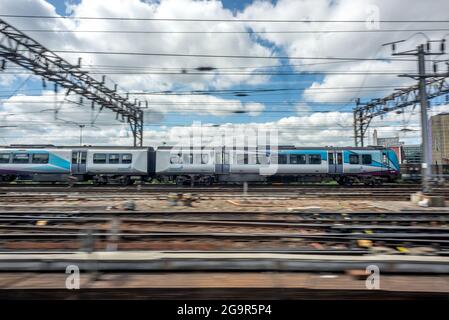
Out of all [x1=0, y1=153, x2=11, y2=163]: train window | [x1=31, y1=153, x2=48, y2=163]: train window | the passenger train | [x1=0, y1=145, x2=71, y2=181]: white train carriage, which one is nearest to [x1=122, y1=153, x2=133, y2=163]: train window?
the passenger train

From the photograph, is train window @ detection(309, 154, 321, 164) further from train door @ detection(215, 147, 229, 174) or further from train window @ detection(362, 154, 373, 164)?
train door @ detection(215, 147, 229, 174)

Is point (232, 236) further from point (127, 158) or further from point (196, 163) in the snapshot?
point (127, 158)

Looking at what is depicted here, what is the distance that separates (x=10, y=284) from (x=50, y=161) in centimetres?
2163

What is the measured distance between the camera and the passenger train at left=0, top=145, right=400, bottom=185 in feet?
71.6

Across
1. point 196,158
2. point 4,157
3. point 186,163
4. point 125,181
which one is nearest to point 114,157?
point 125,181

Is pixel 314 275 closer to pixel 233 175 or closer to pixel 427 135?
pixel 427 135

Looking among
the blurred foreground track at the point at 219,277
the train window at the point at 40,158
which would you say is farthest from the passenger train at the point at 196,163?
the blurred foreground track at the point at 219,277

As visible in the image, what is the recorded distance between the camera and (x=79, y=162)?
21875 millimetres

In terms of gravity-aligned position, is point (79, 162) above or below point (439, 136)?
below

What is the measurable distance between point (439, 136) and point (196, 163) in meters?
50.3

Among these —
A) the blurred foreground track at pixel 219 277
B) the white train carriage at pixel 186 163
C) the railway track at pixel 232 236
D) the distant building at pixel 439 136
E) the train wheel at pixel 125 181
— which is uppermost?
the distant building at pixel 439 136

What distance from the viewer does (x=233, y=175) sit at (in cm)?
2216

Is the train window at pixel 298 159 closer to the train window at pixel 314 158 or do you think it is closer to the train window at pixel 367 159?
the train window at pixel 314 158

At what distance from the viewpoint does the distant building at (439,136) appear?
45.4 m
